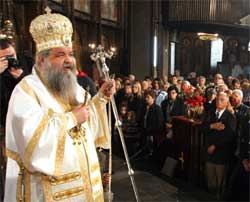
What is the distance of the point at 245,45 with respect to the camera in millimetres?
16203

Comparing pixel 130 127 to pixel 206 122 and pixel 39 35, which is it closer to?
pixel 206 122

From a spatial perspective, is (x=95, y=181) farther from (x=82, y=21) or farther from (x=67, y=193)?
(x=82, y=21)

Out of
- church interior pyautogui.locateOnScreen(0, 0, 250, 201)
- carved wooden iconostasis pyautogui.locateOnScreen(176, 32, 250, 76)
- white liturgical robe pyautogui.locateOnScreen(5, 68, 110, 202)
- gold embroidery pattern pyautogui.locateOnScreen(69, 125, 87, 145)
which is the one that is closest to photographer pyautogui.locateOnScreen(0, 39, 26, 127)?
church interior pyautogui.locateOnScreen(0, 0, 250, 201)

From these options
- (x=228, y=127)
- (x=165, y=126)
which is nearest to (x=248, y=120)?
(x=228, y=127)

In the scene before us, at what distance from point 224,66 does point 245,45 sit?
1.44 meters

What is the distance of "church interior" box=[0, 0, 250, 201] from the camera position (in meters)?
4.64

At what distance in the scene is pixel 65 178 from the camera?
212cm

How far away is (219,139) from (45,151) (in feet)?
Answer: 9.24

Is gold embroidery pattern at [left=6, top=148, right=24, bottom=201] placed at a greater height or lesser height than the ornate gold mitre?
lesser

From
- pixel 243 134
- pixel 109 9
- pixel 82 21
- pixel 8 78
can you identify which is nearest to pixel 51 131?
pixel 8 78

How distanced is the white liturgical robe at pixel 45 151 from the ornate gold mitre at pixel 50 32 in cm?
20

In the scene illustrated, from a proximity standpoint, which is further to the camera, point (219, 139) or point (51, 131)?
point (219, 139)

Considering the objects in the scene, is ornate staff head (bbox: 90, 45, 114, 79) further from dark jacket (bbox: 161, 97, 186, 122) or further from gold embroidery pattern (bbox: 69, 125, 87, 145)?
dark jacket (bbox: 161, 97, 186, 122)

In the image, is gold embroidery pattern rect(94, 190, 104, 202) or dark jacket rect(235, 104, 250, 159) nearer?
gold embroidery pattern rect(94, 190, 104, 202)
